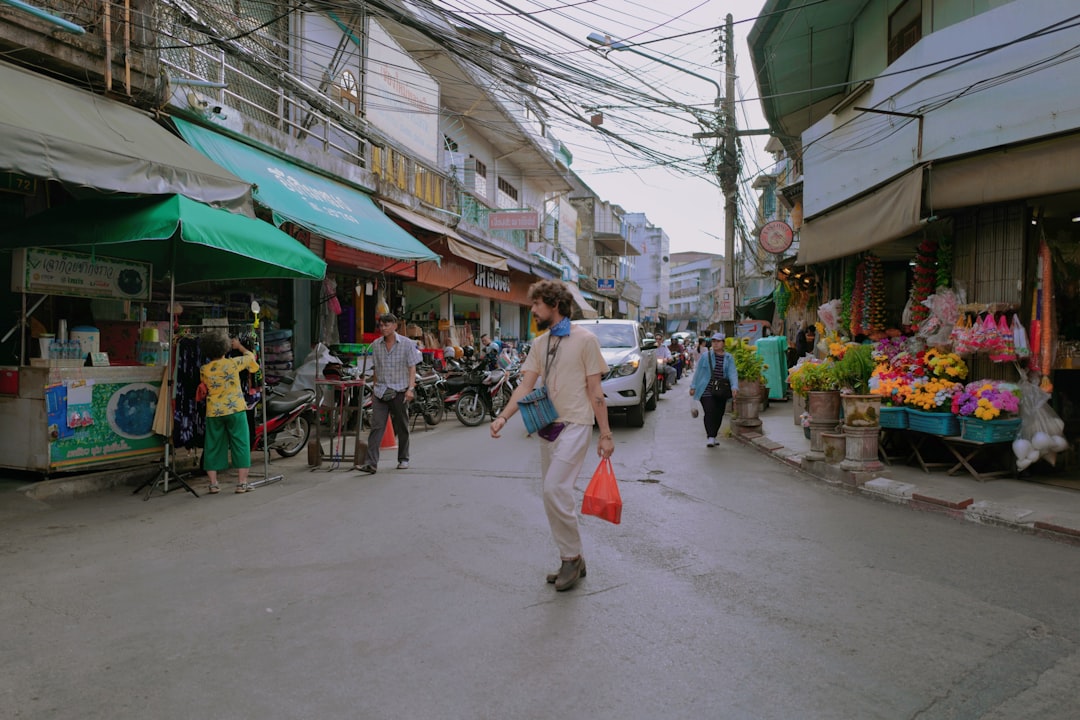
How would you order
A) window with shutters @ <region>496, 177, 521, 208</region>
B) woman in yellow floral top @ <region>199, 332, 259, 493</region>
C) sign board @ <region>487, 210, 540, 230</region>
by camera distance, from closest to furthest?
woman in yellow floral top @ <region>199, 332, 259, 493</region> < sign board @ <region>487, 210, 540, 230</region> < window with shutters @ <region>496, 177, 521, 208</region>

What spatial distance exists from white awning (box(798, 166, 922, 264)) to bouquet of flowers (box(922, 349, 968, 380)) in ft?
5.27

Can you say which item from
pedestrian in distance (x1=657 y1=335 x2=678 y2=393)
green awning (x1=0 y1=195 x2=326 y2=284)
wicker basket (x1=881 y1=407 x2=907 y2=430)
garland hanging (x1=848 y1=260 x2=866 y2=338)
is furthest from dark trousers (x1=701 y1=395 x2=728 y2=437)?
pedestrian in distance (x1=657 y1=335 x2=678 y2=393)

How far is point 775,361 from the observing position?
1623 cm

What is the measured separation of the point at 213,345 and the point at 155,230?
1.18 m

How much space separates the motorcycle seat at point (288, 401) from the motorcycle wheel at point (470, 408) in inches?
147

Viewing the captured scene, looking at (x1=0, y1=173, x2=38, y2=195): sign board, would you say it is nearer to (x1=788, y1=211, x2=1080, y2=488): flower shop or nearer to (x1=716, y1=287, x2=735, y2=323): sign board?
(x1=788, y1=211, x2=1080, y2=488): flower shop

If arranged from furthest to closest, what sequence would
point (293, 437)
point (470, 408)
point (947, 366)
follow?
1. point (470, 408)
2. point (293, 437)
3. point (947, 366)

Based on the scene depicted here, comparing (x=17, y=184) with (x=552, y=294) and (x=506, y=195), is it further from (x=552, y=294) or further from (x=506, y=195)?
(x=506, y=195)

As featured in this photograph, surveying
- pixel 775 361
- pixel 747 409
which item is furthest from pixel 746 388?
pixel 775 361

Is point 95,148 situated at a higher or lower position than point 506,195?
lower

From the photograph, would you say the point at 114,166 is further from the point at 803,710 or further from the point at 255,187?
the point at 803,710

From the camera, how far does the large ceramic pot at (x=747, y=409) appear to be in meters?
11.6

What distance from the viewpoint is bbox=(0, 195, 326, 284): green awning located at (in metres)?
6.62

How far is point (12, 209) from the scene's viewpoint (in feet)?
26.4
